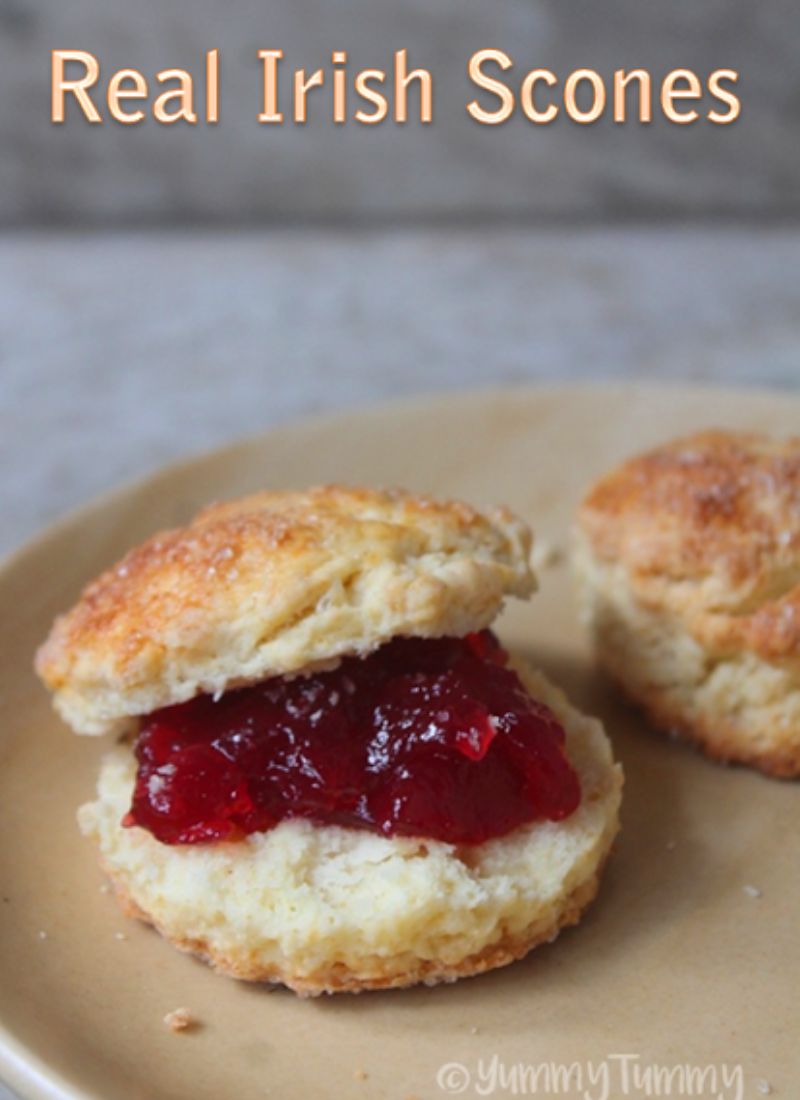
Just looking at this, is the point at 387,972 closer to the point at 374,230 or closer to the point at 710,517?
the point at 710,517

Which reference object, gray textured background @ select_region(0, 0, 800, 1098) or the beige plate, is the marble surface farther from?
the beige plate

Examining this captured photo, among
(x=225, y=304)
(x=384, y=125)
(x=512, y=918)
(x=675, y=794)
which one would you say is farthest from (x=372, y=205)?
(x=512, y=918)

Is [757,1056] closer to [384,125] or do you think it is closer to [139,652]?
[139,652]

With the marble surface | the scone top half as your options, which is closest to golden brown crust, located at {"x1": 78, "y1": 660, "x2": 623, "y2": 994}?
the scone top half

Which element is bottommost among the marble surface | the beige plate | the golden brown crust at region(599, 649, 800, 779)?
the beige plate

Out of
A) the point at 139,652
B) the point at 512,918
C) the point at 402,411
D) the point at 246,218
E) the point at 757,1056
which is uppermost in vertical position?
the point at 246,218

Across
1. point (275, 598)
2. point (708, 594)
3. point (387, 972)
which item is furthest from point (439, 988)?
point (708, 594)

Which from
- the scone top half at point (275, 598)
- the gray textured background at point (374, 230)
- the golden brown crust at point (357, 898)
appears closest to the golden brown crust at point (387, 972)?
the golden brown crust at point (357, 898)

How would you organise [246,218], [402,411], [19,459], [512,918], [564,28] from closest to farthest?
1. [512,918]
2. [402,411]
3. [19,459]
4. [564,28]
5. [246,218]
